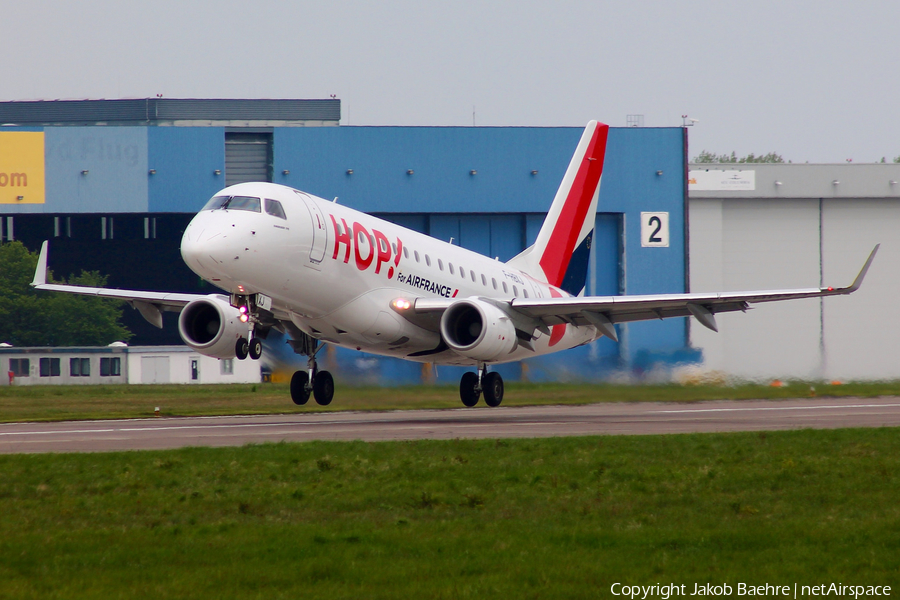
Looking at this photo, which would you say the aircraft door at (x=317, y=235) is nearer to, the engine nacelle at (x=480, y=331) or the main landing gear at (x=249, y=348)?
the main landing gear at (x=249, y=348)

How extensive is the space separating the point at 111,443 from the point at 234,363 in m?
42.4

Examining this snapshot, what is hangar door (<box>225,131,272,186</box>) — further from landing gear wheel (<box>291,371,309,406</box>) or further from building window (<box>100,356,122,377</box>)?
landing gear wheel (<box>291,371,309,406</box>)

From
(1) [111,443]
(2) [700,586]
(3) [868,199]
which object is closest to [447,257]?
(1) [111,443]

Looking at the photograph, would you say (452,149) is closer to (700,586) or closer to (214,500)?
(214,500)

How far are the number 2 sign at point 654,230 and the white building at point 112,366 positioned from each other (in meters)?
22.4

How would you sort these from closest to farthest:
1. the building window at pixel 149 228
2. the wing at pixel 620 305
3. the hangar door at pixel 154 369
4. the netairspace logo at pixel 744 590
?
the netairspace logo at pixel 744 590
the wing at pixel 620 305
the hangar door at pixel 154 369
the building window at pixel 149 228

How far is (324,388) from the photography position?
28.6 m

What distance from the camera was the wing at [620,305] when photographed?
2575 centimetres

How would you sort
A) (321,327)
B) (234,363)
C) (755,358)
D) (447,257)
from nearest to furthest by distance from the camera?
(321,327), (447,257), (755,358), (234,363)

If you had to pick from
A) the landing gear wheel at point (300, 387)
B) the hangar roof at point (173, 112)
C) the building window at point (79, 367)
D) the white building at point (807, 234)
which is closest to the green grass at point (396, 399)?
the landing gear wheel at point (300, 387)

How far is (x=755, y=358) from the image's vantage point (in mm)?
36688

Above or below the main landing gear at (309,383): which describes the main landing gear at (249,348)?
above

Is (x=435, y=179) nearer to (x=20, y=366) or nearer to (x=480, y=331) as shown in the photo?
(x=20, y=366)

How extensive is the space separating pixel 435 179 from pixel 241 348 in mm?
32919
